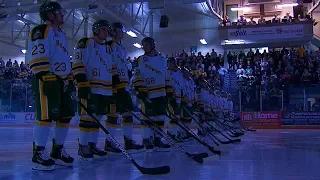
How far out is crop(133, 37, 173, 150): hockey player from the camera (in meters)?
5.54

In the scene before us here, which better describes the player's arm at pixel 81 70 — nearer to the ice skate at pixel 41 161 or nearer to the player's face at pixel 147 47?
the ice skate at pixel 41 161

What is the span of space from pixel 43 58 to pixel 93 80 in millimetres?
882

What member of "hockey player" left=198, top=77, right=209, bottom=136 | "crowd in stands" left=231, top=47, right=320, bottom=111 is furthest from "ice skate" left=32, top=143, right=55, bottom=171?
"crowd in stands" left=231, top=47, right=320, bottom=111

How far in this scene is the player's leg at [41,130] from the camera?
11.5ft

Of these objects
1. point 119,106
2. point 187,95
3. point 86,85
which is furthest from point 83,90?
point 187,95

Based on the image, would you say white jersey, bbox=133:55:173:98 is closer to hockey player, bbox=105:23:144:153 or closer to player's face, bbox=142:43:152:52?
player's face, bbox=142:43:152:52

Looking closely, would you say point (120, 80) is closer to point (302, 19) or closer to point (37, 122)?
point (37, 122)

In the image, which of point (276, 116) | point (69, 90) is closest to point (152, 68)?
point (69, 90)

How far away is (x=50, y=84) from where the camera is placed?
3.50 meters

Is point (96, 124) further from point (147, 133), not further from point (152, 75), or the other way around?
point (152, 75)

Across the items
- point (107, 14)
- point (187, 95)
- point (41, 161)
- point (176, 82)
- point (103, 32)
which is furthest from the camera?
point (107, 14)

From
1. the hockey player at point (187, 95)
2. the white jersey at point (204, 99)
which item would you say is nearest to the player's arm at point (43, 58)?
the hockey player at point (187, 95)

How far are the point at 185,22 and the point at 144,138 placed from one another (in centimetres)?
2179

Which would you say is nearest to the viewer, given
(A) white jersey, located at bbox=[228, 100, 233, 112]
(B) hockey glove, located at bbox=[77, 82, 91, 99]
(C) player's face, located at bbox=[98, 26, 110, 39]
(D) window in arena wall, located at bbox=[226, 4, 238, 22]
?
(B) hockey glove, located at bbox=[77, 82, 91, 99]
